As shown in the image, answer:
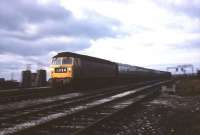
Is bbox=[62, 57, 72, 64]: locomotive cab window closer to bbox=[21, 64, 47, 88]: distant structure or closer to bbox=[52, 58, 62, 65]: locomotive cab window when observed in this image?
bbox=[52, 58, 62, 65]: locomotive cab window

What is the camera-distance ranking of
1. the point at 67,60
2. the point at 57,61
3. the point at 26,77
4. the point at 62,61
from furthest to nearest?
1. the point at 26,77
2. the point at 57,61
3. the point at 62,61
4. the point at 67,60

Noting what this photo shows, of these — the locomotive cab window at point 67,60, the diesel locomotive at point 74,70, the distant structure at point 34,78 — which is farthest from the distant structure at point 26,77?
the locomotive cab window at point 67,60

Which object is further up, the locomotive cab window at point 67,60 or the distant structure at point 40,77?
the locomotive cab window at point 67,60

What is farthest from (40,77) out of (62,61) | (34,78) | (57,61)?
(62,61)

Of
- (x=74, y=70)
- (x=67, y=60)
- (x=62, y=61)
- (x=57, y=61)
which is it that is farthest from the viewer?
(x=57, y=61)

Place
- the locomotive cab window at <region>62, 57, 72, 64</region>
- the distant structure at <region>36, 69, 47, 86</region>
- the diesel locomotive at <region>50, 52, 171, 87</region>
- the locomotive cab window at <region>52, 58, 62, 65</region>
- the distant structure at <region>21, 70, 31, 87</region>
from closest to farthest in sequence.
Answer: the diesel locomotive at <region>50, 52, 171, 87</region>, the locomotive cab window at <region>62, 57, 72, 64</region>, the locomotive cab window at <region>52, 58, 62, 65</region>, the distant structure at <region>21, 70, 31, 87</region>, the distant structure at <region>36, 69, 47, 86</region>

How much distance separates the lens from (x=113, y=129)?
339 inches

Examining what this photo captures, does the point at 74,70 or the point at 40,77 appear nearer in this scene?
the point at 74,70

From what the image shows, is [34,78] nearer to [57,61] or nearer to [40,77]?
[40,77]

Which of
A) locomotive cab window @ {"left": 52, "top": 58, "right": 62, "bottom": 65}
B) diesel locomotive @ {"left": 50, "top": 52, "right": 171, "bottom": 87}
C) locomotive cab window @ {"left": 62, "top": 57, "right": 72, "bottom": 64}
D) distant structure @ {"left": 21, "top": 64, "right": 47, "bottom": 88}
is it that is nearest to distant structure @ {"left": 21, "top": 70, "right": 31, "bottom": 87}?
distant structure @ {"left": 21, "top": 64, "right": 47, "bottom": 88}

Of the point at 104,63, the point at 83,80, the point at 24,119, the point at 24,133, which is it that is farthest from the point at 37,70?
the point at 24,133

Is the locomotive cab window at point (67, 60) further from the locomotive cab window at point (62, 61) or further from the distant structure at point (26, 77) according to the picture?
the distant structure at point (26, 77)

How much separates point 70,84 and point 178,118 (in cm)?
1738

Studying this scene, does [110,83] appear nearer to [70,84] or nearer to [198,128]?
[70,84]
